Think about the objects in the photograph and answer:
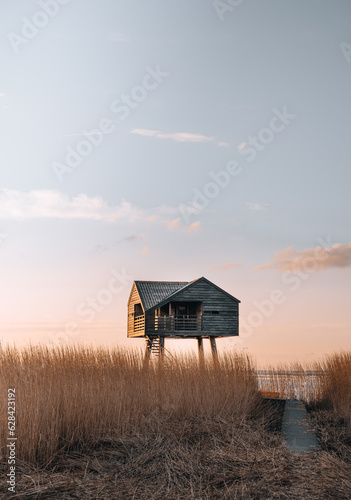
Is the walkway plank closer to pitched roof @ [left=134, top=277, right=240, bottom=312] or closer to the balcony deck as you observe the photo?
the balcony deck

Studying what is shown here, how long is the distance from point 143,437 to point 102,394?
1149 millimetres

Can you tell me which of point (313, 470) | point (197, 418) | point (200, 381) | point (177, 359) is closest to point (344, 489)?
point (313, 470)

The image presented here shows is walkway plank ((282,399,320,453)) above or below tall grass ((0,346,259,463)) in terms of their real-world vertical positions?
below

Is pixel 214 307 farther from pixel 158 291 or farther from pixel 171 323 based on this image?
pixel 158 291

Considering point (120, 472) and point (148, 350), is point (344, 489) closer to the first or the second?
point (120, 472)

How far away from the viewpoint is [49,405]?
7023 mm

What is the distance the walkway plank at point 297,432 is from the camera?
23.1 feet

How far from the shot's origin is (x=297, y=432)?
822 centimetres

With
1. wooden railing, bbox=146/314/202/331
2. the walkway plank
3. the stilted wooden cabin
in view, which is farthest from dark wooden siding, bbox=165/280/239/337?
the walkway plank

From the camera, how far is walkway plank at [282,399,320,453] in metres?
7.05

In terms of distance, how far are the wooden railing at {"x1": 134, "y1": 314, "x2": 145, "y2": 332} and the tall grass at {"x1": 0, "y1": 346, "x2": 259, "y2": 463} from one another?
695 cm

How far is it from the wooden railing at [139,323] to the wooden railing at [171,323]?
1.05ft

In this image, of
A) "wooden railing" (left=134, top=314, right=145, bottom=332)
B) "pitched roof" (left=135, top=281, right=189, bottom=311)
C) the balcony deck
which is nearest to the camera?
the balcony deck

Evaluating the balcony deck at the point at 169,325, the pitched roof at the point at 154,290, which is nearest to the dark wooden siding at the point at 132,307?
the pitched roof at the point at 154,290
